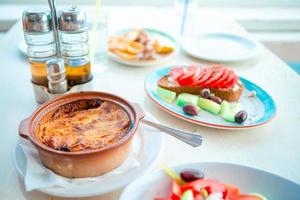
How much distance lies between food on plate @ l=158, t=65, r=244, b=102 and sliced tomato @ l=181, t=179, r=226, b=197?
14.9 inches

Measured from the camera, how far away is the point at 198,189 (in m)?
0.55

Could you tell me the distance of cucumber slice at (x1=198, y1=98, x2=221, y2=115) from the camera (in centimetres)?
83

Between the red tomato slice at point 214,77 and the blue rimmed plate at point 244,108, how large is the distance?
0.23 ft

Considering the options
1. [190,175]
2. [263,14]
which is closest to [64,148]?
[190,175]

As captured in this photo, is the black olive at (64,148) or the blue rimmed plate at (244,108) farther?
the blue rimmed plate at (244,108)

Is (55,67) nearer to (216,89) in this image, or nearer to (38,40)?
(38,40)

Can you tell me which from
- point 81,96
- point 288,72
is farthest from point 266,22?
point 81,96

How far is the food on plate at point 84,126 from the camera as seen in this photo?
0.60 m

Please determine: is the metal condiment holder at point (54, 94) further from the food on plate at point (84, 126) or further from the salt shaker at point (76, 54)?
the food on plate at point (84, 126)

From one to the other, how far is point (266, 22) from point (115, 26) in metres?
0.98

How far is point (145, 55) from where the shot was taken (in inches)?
44.5

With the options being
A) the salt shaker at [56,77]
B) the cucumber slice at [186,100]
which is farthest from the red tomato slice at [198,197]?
the salt shaker at [56,77]

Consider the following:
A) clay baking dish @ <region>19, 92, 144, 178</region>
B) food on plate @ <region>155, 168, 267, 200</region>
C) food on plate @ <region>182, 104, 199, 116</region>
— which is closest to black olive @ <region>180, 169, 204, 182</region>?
food on plate @ <region>155, 168, 267, 200</region>

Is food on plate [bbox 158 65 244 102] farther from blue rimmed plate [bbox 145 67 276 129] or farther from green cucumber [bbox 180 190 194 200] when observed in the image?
green cucumber [bbox 180 190 194 200]
